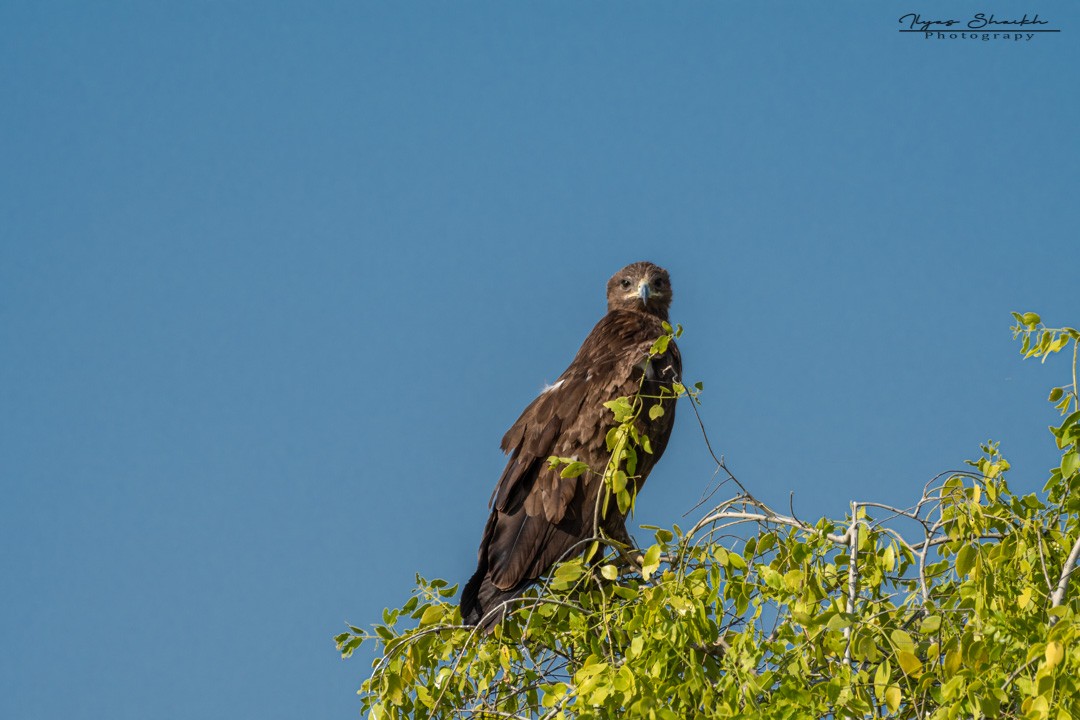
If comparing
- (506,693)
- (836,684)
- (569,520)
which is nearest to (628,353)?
(569,520)

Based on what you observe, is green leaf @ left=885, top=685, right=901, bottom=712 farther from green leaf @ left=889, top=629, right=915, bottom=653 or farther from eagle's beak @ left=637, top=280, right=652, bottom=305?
eagle's beak @ left=637, top=280, right=652, bottom=305

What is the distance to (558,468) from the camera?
5902 millimetres

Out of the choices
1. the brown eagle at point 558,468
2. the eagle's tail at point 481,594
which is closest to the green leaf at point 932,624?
the brown eagle at point 558,468

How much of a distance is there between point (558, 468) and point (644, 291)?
2.16 metres

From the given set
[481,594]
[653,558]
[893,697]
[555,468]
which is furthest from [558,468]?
[893,697]

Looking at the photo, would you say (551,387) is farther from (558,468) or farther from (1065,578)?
(1065,578)

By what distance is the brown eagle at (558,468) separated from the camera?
227 inches

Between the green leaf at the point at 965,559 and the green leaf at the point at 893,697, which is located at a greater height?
the green leaf at the point at 965,559

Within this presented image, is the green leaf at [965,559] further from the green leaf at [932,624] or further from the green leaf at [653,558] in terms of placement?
the green leaf at [653,558]

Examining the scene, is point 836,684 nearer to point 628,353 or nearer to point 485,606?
point 485,606

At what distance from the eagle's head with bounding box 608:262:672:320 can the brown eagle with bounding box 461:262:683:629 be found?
2.86 ft

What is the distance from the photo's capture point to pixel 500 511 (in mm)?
6012

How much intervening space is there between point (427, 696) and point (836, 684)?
57.8 inches

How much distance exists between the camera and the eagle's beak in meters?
7.73
